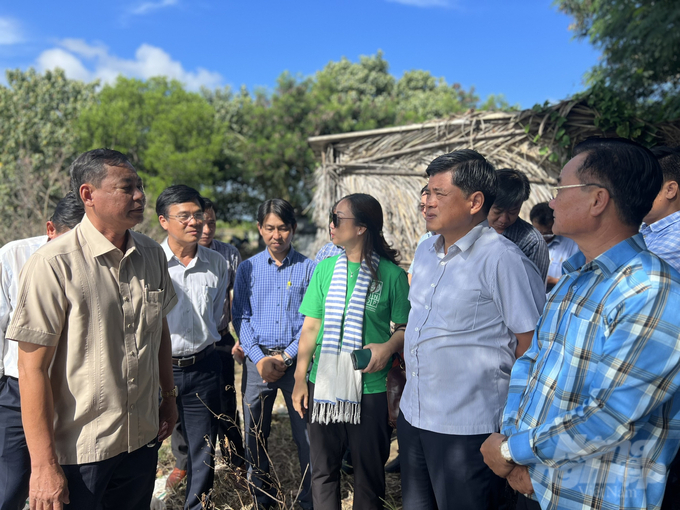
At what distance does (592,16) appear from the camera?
326 inches

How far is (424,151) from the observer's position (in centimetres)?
737

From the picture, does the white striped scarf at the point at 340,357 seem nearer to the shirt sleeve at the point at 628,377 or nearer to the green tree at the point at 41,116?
the shirt sleeve at the point at 628,377

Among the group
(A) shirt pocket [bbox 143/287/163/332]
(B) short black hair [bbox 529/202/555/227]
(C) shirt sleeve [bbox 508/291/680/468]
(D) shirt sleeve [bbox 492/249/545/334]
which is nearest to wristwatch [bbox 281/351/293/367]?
(A) shirt pocket [bbox 143/287/163/332]

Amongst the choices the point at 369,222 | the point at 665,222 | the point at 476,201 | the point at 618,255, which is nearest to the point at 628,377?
the point at 618,255

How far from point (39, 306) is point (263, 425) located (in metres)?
2.20

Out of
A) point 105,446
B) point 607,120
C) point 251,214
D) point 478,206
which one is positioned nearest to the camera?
point 105,446

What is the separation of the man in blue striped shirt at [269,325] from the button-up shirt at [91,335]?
130cm

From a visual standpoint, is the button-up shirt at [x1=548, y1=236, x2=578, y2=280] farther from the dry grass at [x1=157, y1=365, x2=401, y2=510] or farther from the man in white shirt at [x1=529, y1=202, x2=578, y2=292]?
the dry grass at [x1=157, y1=365, x2=401, y2=510]

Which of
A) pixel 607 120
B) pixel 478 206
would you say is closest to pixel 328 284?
pixel 478 206

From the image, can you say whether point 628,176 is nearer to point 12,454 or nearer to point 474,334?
point 474,334

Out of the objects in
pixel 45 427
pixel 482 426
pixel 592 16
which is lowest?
pixel 482 426

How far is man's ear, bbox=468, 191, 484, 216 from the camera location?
2318 mm

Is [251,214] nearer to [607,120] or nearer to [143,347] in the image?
[607,120]

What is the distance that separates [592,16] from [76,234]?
9.21 metres
